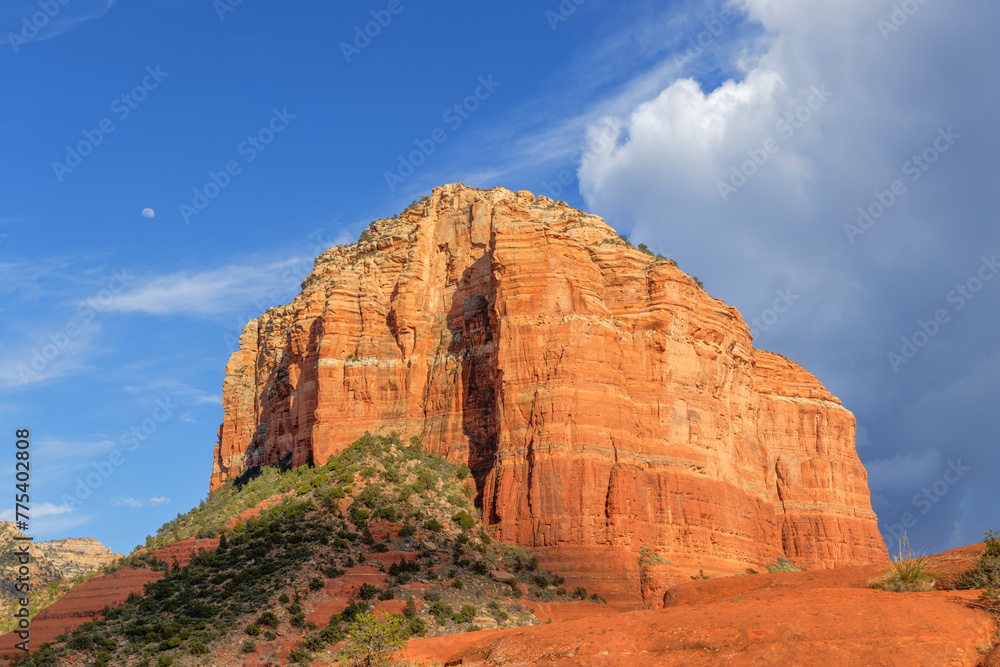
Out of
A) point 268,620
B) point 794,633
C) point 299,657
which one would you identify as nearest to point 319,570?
point 268,620

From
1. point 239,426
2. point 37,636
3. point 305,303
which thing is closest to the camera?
point 37,636

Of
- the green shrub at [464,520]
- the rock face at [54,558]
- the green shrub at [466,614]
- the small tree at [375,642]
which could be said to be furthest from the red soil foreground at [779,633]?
the rock face at [54,558]

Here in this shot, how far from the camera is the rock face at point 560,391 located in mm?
61438

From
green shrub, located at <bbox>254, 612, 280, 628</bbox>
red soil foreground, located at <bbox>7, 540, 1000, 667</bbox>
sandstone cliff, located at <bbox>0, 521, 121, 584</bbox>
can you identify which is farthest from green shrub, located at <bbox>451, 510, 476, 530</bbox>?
sandstone cliff, located at <bbox>0, 521, 121, 584</bbox>

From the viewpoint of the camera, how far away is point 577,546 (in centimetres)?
5916

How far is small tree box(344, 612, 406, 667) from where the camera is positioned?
3903 cm

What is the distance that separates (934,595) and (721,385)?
46.9m

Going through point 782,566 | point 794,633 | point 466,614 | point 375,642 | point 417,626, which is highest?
point 782,566

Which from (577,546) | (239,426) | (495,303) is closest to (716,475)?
(577,546)

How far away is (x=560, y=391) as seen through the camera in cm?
6284

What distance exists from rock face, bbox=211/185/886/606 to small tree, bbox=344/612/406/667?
1944cm

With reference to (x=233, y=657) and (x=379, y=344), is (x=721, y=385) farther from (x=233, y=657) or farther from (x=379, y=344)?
(x=233, y=657)

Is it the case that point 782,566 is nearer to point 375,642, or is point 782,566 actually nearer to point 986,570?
point 375,642

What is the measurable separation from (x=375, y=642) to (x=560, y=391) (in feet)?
84.3
